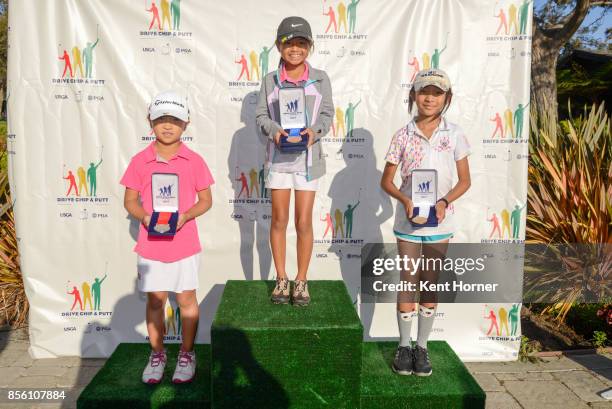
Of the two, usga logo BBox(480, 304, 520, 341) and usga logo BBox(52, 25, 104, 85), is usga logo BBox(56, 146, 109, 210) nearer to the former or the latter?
usga logo BBox(52, 25, 104, 85)

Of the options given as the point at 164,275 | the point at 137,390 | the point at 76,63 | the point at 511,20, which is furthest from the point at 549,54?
the point at 137,390

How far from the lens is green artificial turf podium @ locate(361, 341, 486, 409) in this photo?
267 centimetres

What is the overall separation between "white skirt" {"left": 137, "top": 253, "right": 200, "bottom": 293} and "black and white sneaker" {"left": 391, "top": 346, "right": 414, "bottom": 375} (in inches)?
54.1

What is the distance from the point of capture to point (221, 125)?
390cm

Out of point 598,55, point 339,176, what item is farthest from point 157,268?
point 598,55

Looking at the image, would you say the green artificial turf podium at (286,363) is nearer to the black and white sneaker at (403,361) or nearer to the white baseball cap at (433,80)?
the black and white sneaker at (403,361)

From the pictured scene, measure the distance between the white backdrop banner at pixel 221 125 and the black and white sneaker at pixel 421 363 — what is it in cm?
120

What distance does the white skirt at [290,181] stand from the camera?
9.59ft

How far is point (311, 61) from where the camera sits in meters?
3.86

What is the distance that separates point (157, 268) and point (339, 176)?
1881 mm

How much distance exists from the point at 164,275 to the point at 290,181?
94 centimetres

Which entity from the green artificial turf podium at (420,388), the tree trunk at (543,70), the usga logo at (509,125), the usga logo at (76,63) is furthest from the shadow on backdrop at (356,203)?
the tree trunk at (543,70)

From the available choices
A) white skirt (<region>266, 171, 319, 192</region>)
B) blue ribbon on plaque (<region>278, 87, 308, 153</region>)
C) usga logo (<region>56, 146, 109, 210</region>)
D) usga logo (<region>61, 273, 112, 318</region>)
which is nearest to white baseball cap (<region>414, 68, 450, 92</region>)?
blue ribbon on plaque (<region>278, 87, 308, 153</region>)

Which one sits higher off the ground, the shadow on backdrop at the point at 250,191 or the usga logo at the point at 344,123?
the usga logo at the point at 344,123
